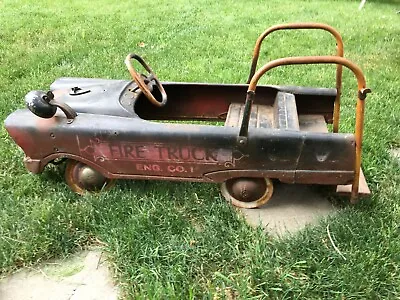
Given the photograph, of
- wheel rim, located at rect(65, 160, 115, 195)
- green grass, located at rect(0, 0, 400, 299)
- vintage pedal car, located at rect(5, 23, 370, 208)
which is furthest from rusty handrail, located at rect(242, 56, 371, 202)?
wheel rim, located at rect(65, 160, 115, 195)

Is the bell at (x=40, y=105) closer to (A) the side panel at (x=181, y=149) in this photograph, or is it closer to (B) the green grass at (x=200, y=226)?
(A) the side panel at (x=181, y=149)

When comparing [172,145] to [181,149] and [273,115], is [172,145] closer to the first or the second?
[181,149]

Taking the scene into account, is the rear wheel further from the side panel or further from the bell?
the bell

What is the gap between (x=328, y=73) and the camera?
4898 millimetres

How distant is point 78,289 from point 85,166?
0.81 meters

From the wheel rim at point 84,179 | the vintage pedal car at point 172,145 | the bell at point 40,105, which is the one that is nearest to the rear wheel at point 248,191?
the vintage pedal car at point 172,145

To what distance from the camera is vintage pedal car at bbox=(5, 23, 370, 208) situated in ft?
9.10

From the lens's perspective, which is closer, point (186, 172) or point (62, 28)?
point (186, 172)

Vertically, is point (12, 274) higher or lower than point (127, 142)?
lower

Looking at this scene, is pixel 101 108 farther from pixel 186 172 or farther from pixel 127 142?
pixel 186 172

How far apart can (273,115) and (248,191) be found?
0.66 meters

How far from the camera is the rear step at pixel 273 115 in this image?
3062 millimetres

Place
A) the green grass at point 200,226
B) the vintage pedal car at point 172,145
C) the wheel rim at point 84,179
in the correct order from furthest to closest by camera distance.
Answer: the wheel rim at point 84,179
the vintage pedal car at point 172,145
the green grass at point 200,226

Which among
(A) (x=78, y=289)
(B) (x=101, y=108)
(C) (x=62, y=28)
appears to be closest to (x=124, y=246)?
(A) (x=78, y=289)
